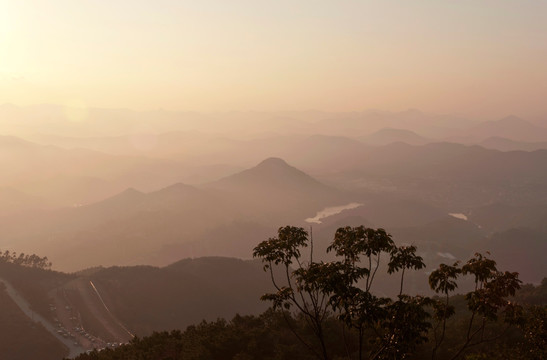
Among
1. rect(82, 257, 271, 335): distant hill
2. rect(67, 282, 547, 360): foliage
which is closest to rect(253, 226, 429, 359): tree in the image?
rect(67, 282, 547, 360): foliage

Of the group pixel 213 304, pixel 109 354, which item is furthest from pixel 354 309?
pixel 213 304

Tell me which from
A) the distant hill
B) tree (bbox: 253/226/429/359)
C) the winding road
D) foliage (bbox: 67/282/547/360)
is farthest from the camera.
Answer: the distant hill

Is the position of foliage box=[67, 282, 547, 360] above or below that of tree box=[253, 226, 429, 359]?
below

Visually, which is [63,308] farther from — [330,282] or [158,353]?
[330,282]

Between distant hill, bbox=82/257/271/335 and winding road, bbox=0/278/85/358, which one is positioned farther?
distant hill, bbox=82/257/271/335

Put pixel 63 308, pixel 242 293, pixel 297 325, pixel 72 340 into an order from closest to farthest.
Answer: pixel 297 325, pixel 72 340, pixel 63 308, pixel 242 293

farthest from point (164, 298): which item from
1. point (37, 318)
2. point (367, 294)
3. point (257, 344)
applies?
point (367, 294)

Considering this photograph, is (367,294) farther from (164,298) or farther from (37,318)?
(164,298)

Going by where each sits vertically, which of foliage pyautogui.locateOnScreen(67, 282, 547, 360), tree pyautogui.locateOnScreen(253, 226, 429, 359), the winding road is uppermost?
tree pyautogui.locateOnScreen(253, 226, 429, 359)

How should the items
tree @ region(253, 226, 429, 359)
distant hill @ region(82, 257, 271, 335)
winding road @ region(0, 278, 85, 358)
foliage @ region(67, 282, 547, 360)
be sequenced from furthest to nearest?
distant hill @ region(82, 257, 271, 335) < winding road @ region(0, 278, 85, 358) < foliage @ region(67, 282, 547, 360) < tree @ region(253, 226, 429, 359)

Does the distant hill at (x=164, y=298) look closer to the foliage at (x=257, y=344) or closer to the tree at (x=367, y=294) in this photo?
the foliage at (x=257, y=344)

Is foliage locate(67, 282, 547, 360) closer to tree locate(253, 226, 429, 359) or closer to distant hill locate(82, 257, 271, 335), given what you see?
tree locate(253, 226, 429, 359)
